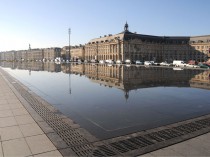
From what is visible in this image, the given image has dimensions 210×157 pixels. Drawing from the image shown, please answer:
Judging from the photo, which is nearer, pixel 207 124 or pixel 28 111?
pixel 207 124

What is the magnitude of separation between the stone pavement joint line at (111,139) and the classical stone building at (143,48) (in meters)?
106

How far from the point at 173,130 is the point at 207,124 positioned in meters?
1.80

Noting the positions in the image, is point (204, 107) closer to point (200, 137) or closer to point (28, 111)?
point (200, 137)

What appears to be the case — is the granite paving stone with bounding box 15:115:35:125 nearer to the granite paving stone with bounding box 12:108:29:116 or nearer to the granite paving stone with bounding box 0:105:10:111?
the granite paving stone with bounding box 12:108:29:116

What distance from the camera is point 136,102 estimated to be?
1416 centimetres

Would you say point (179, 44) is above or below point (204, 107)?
above

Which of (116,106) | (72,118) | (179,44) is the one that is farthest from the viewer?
(179,44)

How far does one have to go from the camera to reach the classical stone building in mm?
117625

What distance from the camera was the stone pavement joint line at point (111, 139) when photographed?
22.2ft

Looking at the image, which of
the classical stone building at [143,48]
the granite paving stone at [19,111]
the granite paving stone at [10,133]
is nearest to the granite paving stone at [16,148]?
the granite paving stone at [10,133]

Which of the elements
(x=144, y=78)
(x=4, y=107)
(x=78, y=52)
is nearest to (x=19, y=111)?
(x=4, y=107)

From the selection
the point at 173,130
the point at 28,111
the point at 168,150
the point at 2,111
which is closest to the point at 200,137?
the point at 173,130

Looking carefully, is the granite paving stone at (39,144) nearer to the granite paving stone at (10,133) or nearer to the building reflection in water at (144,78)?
the granite paving stone at (10,133)

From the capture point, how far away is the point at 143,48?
124375 mm
